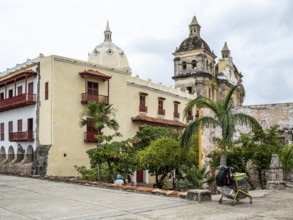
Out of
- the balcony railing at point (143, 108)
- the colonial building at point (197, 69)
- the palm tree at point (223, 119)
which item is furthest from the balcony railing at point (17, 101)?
the colonial building at point (197, 69)

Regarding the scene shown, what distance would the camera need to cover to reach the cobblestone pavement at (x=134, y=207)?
8500 millimetres

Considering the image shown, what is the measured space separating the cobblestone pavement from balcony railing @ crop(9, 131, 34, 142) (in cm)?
1570

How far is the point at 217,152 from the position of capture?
1692 cm

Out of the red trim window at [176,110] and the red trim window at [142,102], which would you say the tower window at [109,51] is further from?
the red trim window at [142,102]

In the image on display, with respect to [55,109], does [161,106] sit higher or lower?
higher

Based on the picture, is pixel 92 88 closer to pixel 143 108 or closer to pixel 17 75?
pixel 17 75

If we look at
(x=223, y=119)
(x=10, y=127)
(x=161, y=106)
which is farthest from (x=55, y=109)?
(x=223, y=119)

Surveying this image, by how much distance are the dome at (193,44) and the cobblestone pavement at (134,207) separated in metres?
41.1

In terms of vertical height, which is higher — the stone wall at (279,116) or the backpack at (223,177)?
the stone wall at (279,116)

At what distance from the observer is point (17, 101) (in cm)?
2861

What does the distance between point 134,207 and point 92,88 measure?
19818 millimetres

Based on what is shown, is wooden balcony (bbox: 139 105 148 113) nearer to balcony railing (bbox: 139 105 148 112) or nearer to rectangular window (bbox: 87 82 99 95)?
balcony railing (bbox: 139 105 148 112)

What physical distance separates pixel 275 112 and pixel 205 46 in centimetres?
3553

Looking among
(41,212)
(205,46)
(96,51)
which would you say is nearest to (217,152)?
(41,212)
